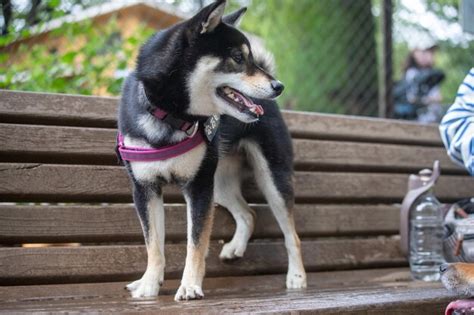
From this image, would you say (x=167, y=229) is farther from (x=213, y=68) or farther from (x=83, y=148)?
(x=213, y=68)

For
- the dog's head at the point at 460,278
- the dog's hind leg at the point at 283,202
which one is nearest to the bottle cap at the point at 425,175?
the dog's hind leg at the point at 283,202

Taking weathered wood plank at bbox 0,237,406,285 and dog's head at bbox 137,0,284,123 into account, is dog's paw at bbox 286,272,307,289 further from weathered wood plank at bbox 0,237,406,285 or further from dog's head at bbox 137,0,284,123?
dog's head at bbox 137,0,284,123

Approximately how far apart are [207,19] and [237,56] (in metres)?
0.20

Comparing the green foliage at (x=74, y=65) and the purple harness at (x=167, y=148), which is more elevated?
the purple harness at (x=167, y=148)

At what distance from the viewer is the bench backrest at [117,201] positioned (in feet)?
9.12

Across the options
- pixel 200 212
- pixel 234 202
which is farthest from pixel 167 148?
pixel 234 202

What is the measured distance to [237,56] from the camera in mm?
2598

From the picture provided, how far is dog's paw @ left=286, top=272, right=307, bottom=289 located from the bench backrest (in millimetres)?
211

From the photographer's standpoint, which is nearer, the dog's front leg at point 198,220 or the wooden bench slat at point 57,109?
the dog's front leg at point 198,220

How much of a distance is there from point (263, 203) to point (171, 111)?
113cm

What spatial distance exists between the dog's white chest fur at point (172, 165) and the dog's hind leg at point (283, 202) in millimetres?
601

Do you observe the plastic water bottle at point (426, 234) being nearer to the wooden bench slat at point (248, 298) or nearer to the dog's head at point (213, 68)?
the wooden bench slat at point (248, 298)

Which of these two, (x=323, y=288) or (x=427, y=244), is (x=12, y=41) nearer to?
(x=323, y=288)

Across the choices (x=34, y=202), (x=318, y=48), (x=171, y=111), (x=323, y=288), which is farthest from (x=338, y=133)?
(x=318, y=48)
